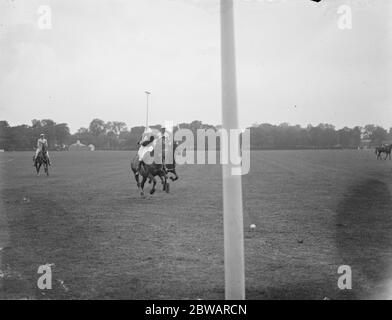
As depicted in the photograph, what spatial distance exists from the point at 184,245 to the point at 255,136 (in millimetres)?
89780

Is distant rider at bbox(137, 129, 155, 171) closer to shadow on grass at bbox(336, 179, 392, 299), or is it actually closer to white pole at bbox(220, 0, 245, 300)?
shadow on grass at bbox(336, 179, 392, 299)

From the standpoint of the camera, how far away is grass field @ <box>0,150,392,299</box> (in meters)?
5.24

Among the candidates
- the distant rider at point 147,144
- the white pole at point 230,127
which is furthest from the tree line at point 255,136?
the white pole at point 230,127

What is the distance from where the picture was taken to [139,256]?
6656 mm

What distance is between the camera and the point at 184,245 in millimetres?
7371

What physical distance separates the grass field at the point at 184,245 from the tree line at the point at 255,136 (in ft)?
150

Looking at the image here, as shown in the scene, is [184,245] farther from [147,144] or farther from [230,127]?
[147,144]

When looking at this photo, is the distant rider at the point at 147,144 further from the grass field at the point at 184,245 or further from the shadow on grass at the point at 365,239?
the shadow on grass at the point at 365,239

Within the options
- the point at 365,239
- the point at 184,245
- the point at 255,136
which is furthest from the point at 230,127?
the point at 255,136

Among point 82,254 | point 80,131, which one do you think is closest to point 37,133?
point 80,131

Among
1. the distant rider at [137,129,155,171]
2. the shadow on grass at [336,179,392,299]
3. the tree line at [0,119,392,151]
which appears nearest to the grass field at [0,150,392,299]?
the shadow on grass at [336,179,392,299]

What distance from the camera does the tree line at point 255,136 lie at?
66.4m

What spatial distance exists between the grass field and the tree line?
150ft
